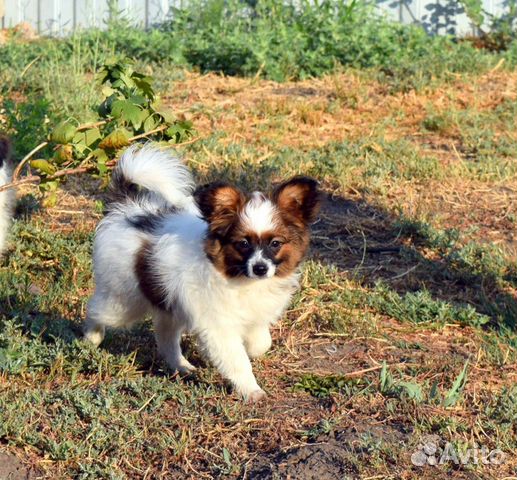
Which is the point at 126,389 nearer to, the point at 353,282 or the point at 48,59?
the point at 353,282

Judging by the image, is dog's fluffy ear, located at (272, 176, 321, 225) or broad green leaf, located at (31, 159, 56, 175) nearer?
dog's fluffy ear, located at (272, 176, 321, 225)

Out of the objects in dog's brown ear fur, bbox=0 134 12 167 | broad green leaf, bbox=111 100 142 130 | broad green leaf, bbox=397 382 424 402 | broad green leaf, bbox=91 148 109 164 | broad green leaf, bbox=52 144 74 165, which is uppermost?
broad green leaf, bbox=111 100 142 130

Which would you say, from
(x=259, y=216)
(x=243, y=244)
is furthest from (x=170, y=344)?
(x=259, y=216)

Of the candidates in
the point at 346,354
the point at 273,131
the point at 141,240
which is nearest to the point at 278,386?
the point at 346,354

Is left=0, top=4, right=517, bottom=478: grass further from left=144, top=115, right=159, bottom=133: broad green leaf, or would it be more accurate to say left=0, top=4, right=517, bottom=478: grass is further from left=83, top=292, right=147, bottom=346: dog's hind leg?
left=144, top=115, right=159, bottom=133: broad green leaf

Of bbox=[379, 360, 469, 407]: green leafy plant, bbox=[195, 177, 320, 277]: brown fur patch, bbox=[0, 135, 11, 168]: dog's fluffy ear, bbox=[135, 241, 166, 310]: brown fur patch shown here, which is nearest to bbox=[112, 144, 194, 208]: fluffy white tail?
bbox=[135, 241, 166, 310]: brown fur patch

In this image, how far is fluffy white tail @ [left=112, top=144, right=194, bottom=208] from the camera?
5.62 metres

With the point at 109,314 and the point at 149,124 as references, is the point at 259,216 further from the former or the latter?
the point at 149,124

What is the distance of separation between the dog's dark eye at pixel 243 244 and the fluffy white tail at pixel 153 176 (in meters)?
0.69

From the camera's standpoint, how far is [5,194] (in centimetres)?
707

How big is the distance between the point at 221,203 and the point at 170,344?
→ 1073mm

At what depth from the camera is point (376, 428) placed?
4957 mm

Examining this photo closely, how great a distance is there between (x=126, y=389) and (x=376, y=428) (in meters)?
1.38

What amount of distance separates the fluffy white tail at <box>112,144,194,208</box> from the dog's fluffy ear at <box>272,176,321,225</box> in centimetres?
65
